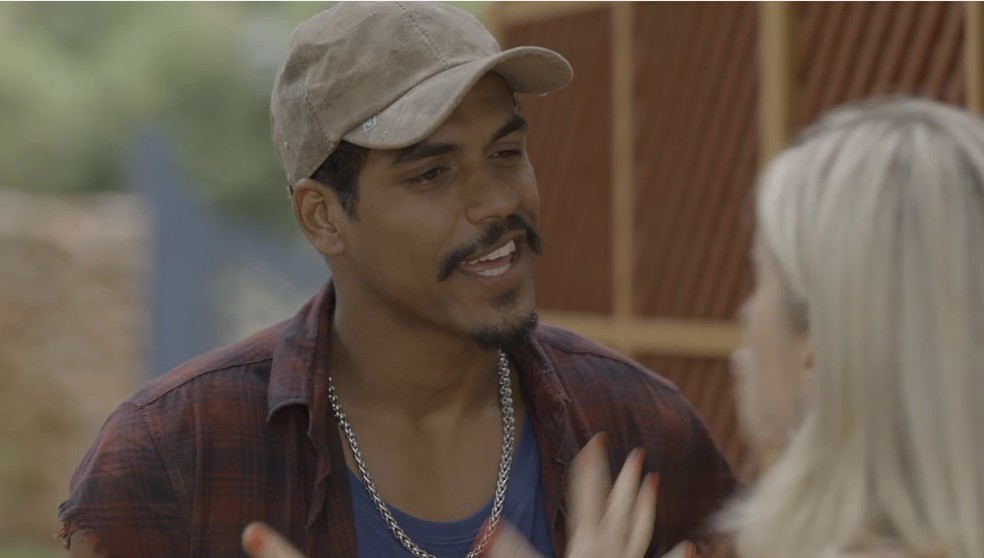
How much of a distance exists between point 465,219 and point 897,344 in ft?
3.47

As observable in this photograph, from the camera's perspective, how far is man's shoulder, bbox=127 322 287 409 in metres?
2.63

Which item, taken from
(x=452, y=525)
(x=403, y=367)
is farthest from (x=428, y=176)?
(x=452, y=525)

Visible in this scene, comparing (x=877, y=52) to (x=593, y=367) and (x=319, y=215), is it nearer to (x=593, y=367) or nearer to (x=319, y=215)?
(x=593, y=367)

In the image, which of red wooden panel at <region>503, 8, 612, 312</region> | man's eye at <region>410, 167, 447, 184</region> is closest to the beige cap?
man's eye at <region>410, 167, 447, 184</region>

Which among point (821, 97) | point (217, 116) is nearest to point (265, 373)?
point (821, 97)

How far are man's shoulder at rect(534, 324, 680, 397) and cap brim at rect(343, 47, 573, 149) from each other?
0.56 metres

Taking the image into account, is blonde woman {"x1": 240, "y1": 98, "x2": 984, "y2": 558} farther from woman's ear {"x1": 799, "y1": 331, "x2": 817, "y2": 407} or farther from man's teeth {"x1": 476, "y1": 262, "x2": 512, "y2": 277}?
man's teeth {"x1": 476, "y1": 262, "x2": 512, "y2": 277}

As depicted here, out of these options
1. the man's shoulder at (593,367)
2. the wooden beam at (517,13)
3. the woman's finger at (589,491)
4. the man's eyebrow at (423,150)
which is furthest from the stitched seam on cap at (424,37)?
the wooden beam at (517,13)

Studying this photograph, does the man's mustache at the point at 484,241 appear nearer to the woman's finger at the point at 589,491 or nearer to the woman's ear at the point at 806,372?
the woman's finger at the point at 589,491

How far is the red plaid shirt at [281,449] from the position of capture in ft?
8.26

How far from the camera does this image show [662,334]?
6.18 m

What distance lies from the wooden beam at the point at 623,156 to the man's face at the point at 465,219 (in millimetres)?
3645

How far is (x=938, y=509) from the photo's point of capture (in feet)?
6.03

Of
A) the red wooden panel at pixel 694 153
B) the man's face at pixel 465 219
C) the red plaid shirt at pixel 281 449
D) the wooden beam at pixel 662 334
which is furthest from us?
the wooden beam at pixel 662 334
